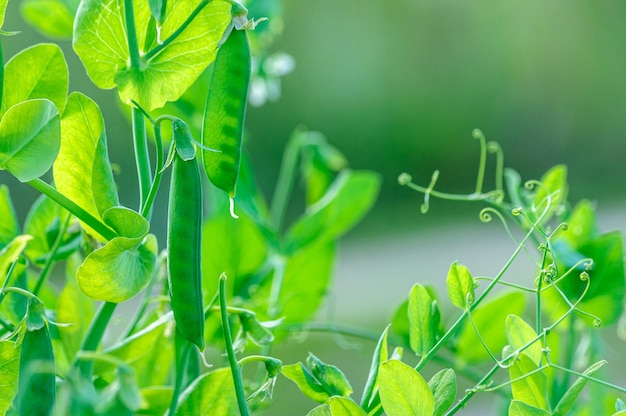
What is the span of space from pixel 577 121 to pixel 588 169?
0.70ft

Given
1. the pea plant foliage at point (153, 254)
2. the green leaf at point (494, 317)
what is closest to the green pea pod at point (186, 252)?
the pea plant foliage at point (153, 254)

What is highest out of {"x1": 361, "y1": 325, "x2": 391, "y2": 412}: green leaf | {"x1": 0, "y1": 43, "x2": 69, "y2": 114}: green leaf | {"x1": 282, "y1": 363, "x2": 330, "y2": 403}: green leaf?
{"x1": 0, "y1": 43, "x2": 69, "y2": 114}: green leaf

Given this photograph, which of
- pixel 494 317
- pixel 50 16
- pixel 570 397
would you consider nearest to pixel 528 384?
pixel 570 397

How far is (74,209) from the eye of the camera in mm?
171

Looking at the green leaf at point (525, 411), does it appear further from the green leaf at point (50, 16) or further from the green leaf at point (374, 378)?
the green leaf at point (50, 16)

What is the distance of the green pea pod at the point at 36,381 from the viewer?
160mm

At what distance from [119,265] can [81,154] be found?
27 millimetres

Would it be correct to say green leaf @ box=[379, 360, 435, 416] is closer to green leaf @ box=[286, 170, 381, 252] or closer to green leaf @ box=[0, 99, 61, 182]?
green leaf @ box=[0, 99, 61, 182]

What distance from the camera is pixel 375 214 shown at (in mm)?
3090

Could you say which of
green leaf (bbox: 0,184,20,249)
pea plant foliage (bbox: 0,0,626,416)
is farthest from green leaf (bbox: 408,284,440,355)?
green leaf (bbox: 0,184,20,249)

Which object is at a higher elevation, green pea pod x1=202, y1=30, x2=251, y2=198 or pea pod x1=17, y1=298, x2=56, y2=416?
green pea pod x1=202, y1=30, x2=251, y2=198

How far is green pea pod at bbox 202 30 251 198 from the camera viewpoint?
0.57 feet

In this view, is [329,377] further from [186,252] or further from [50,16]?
[50,16]

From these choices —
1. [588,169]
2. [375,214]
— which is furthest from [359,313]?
[588,169]
